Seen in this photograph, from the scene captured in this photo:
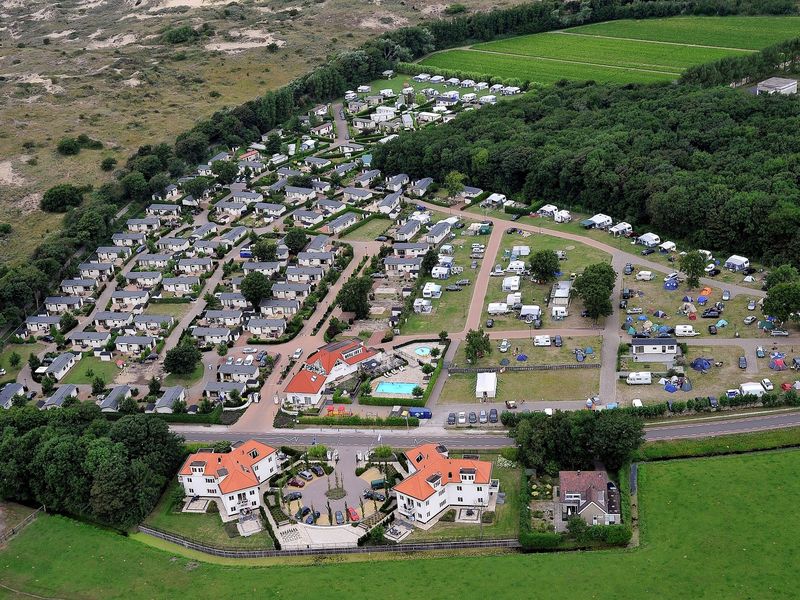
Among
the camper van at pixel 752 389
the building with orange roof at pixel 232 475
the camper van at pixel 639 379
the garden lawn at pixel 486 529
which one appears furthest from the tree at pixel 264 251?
the camper van at pixel 752 389

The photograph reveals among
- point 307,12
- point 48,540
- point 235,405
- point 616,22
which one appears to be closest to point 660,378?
point 235,405

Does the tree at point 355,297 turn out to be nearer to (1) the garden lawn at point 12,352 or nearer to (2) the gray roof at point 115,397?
(2) the gray roof at point 115,397

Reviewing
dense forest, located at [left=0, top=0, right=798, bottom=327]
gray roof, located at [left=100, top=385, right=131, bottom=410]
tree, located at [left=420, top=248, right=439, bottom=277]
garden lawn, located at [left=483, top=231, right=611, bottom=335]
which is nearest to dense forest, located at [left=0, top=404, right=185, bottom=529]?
gray roof, located at [left=100, top=385, right=131, bottom=410]

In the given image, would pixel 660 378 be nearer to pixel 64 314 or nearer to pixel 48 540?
pixel 48 540

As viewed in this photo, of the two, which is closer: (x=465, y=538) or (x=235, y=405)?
(x=465, y=538)

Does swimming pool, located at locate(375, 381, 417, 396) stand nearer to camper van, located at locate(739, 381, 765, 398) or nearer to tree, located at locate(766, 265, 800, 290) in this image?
camper van, located at locate(739, 381, 765, 398)

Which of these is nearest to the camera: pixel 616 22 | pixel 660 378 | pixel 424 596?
pixel 424 596
